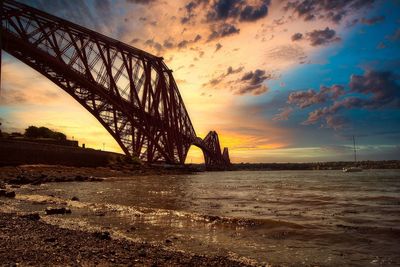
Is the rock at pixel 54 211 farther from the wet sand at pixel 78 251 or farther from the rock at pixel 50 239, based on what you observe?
the rock at pixel 50 239

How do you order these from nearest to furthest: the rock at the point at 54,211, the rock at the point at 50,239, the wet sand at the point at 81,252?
the wet sand at the point at 81,252 → the rock at the point at 50,239 → the rock at the point at 54,211

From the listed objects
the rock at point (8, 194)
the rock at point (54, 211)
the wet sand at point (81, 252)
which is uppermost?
the rock at point (8, 194)

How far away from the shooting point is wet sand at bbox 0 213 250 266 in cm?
509

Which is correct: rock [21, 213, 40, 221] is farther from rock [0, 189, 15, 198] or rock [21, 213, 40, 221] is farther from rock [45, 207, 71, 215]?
rock [0, 189, 15, 198]

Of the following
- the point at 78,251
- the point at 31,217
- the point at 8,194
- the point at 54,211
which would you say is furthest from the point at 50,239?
the point at 8,194

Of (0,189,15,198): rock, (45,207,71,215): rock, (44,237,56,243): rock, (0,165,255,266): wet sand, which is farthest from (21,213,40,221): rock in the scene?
(0,189,15,198): rock

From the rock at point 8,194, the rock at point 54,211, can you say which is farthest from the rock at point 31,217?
the rock at point 8,194

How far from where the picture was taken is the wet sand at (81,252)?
5.09 metres

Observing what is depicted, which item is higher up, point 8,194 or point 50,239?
point 8,194

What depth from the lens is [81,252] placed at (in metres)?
5.56

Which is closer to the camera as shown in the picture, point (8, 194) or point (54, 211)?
point (54, 211)

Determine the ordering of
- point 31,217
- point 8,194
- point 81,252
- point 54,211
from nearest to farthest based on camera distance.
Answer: point 81,252
point 31,217
point 54,211
point 8,194

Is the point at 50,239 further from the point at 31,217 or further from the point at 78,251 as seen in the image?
the point at 31,217

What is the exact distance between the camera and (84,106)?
147 ft
